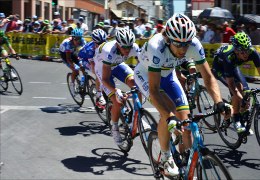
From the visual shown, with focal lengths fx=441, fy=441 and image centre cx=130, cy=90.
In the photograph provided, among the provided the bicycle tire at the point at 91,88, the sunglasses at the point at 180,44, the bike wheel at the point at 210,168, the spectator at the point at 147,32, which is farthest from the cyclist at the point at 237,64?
the spectator at the point at 147,32

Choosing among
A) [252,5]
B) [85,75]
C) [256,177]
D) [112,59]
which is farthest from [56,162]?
[252,5]

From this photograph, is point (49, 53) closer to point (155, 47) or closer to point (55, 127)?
point (55, 127)

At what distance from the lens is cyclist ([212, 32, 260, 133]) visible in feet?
21.8

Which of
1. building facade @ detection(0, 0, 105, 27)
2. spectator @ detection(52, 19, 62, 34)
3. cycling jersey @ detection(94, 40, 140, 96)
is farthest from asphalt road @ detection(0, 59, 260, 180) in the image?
building facade @ detection(0, 0, 105, 27)

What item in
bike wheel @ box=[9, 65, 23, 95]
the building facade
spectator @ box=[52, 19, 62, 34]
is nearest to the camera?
bike wheel @ box=[9, 65, 23, 95]

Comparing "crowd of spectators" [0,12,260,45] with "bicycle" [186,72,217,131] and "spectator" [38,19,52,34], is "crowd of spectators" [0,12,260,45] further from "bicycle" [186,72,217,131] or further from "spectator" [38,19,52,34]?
"bicycle" [186,72,217,131]

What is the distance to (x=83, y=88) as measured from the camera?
11109 mm

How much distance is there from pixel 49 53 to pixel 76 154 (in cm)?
1454

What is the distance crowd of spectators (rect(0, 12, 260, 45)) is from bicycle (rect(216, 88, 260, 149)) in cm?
808

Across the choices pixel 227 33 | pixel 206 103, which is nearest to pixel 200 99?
pixel 206 103

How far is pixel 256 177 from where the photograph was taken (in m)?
6.06

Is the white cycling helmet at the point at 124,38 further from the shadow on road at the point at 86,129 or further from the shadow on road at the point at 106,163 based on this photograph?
the shadow on road at the point at 86,129

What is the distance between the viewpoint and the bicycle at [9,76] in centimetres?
1280

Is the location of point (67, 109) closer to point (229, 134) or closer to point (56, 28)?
point (229, 134)
